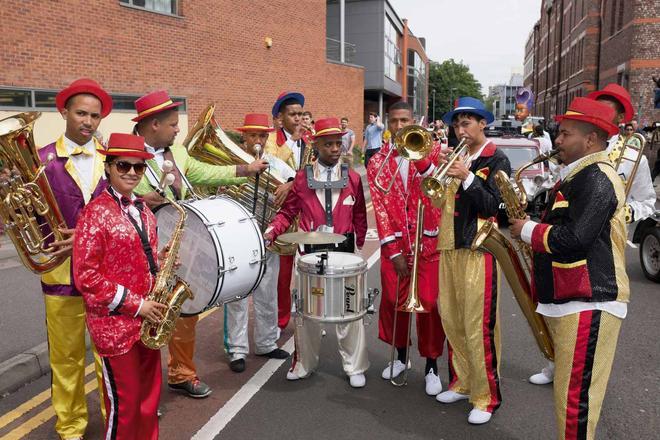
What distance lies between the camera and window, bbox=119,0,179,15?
46.2ft

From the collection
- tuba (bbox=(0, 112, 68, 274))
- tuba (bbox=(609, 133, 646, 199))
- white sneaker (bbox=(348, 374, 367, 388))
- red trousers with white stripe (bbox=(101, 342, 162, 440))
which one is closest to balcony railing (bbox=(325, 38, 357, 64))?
tuba (bbox=(609, 133, 646, 199))

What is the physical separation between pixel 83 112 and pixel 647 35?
29409 mm

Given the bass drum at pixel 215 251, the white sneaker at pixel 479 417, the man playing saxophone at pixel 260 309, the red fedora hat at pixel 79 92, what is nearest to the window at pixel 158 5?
the man playing saxophone at pixel 260 309

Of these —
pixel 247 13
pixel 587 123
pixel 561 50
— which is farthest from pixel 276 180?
pixel 561 50

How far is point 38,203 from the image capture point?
341cm

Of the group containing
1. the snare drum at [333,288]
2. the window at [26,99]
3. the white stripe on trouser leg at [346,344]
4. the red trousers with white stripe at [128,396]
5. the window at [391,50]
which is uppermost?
the window at [391,50]

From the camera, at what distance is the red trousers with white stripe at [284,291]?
5.46 metres

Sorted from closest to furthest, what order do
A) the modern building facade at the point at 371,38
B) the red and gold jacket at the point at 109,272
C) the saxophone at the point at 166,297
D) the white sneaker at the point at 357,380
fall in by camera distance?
the red and gold jacket at the point at 109,272
the saxophone at the point at 166,297
the white sneaker at the point at 357,380
the modern building facade at the point at 371,38

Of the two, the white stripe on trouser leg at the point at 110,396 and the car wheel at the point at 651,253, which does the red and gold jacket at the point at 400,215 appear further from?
the car wheel at the point at 651,253

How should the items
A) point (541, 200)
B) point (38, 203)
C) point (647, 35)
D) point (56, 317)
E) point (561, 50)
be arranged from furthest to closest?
1. point (561, 50)
2. point (647, 35)
3. point (541, 200)
4. point (56, 317)
5. point (38, 203)

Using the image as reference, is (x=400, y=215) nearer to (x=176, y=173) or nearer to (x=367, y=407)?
(x=367, y=407)

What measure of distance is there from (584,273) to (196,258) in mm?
2400

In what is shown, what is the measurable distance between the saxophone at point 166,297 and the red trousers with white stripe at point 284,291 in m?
2.09

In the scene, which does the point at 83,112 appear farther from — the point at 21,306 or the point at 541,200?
the point at 541,200
